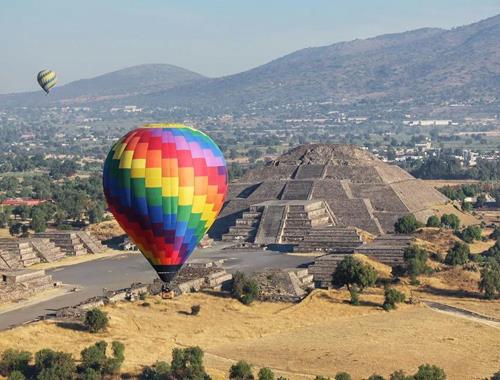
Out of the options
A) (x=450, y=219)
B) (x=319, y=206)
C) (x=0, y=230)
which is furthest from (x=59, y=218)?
(x=450, y=219)

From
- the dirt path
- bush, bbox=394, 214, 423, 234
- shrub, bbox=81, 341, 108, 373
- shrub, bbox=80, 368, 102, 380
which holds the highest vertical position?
shrub, bbox=81, 341, 108, 373

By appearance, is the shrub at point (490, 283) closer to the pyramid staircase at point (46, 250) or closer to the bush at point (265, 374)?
the bush at point (265, 374)

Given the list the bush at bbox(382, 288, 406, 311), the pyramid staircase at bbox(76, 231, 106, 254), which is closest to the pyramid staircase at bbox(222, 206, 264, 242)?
the pyramid staircase at bbox(76, 231, 106, 254)

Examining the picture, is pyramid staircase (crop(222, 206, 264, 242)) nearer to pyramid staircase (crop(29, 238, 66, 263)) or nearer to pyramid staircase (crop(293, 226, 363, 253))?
pyramid staircase (crop(293, 226, 363, 253))

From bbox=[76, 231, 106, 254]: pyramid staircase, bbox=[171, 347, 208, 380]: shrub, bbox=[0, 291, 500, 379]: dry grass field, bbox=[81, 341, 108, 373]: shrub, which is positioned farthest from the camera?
bbox=[76, 231, 106, 254]: pyramid staircase

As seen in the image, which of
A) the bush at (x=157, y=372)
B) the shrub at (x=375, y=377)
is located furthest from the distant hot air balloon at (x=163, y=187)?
the shrub at (x=375, y=377)

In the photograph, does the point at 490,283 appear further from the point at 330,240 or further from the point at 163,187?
the point at 163,187
